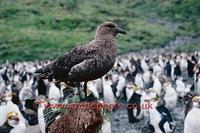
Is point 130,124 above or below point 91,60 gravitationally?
below

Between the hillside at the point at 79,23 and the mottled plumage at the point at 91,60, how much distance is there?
37.1 m

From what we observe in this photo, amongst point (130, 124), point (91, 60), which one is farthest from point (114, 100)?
point (91, 60)

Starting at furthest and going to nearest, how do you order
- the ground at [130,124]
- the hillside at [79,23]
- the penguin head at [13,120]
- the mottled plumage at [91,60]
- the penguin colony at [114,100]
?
the hillside at [79,23] < the ground at [130,124] < the penguin head at [13,120] < the penguin colony at [114,100] < the mottled plumage at [91,60]

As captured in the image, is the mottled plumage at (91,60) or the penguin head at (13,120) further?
the penguin head at (13,120)

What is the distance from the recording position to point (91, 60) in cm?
553

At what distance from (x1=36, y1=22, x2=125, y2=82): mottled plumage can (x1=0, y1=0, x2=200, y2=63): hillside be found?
37.1 meters

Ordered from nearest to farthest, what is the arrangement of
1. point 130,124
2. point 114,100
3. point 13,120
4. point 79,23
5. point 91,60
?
point 91,60, point 13,120, point 130,124, point 114,100, point 79,23

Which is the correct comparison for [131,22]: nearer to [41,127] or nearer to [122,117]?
[122,117]

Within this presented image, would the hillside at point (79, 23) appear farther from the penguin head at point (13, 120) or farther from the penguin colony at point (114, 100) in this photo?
the penguin head at point (13, 120)

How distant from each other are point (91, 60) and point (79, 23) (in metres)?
47.8

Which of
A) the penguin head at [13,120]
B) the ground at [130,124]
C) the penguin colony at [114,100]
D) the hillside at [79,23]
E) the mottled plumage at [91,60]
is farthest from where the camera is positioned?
the hillside at [79,23]

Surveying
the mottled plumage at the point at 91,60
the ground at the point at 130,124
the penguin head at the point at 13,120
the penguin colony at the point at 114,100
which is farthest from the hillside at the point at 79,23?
the mottled plumage at the point at 91,60

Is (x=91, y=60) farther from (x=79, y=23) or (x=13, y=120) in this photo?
(x=79, y=23)

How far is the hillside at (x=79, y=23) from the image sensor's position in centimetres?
4447
